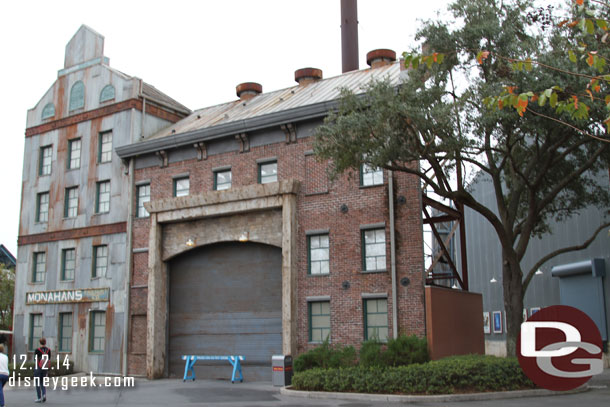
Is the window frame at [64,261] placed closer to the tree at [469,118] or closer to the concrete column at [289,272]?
the concrete column at [289,272]

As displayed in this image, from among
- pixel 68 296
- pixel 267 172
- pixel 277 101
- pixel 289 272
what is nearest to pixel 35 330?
pixel 68 296

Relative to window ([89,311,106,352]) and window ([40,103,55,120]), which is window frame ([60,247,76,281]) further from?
window ([40,103,55,120])

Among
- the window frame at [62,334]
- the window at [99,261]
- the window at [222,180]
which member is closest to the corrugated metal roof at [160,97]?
the window at [222,180]

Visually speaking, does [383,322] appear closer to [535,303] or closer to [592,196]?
[592,196]

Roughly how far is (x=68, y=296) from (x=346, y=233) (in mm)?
15404

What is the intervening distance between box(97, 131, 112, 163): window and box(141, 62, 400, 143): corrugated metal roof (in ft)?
7.17

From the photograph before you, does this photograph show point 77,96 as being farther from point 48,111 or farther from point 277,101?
point 277,101

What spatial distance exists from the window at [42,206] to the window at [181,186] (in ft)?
29.6

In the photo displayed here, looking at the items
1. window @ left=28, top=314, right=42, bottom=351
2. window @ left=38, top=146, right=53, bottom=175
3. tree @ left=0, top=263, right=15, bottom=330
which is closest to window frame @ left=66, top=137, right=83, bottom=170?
window @ left=38, top=146, right=53, bottom=175

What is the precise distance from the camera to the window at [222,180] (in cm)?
2777

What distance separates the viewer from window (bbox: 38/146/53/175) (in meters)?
34.4

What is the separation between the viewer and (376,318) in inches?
914

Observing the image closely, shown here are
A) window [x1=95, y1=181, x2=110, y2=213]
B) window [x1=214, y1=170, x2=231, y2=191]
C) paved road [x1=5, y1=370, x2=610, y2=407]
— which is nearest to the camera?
paved road [x1=5, y1=370, x2=610, y2=407]

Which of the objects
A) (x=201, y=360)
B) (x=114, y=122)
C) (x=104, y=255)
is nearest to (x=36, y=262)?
(x=104, y=255)
